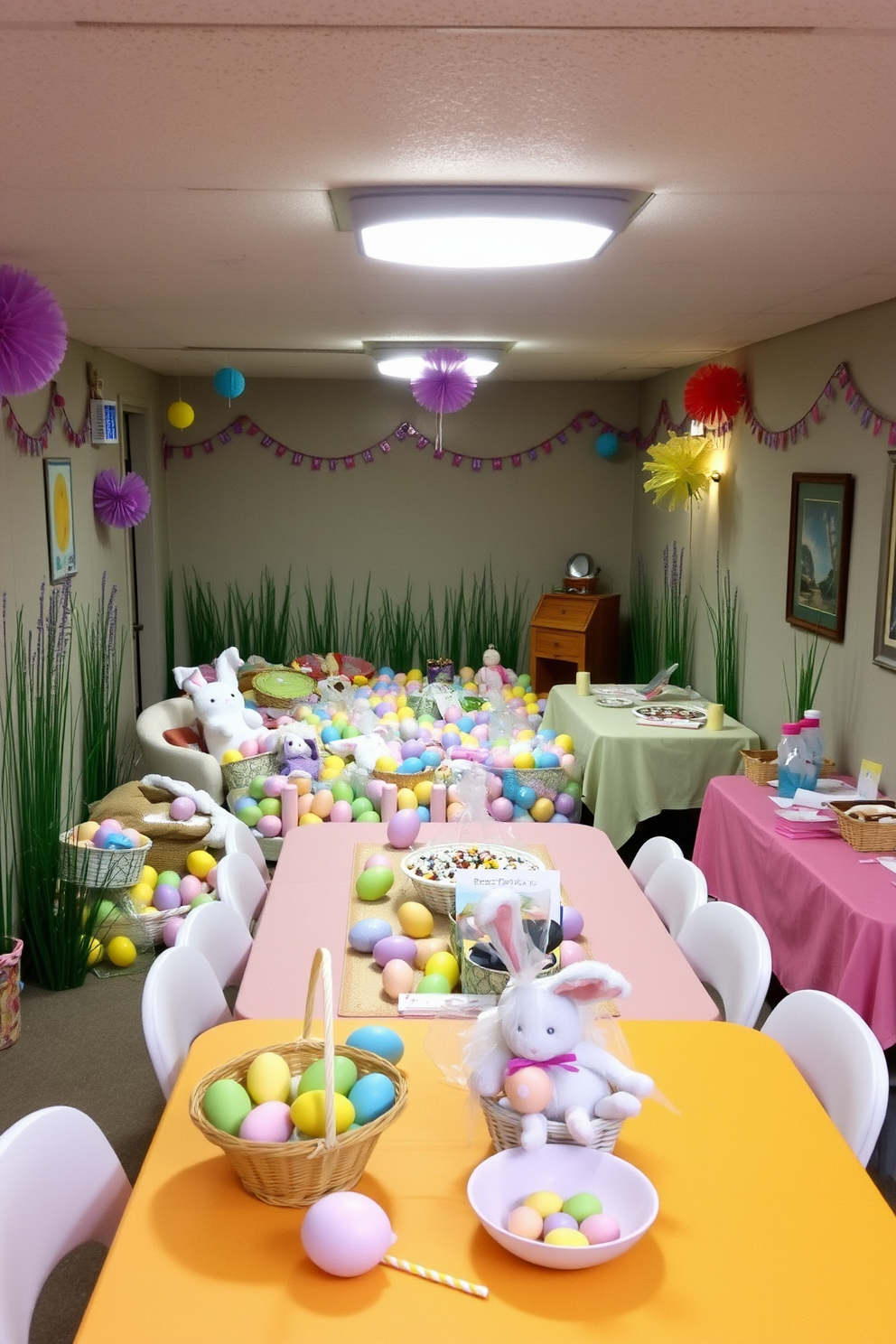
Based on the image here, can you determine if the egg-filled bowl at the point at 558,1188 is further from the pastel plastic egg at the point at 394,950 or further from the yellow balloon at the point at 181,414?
the yellow balloon at the point at 181,414

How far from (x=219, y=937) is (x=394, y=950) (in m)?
0.45

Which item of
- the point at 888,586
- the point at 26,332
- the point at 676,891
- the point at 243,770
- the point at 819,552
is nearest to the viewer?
the point at 676,891

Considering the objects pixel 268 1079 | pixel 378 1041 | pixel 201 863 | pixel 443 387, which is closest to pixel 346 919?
pixel 378 1041

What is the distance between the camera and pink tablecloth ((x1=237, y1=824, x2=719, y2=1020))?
7.85ft

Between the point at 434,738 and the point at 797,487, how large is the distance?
2153 mm

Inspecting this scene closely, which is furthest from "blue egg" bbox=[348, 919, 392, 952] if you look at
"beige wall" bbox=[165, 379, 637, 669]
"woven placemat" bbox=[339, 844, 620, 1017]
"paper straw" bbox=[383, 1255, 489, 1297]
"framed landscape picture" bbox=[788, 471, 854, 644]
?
"beige wall" bbox=[165, 379, 637, 669]

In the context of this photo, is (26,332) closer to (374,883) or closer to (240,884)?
(240,884)

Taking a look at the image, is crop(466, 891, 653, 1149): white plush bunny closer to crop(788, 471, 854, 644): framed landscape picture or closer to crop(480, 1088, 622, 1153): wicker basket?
crop(480, 1088, 622, 1153): wicker basket

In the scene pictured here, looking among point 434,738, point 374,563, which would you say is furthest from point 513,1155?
point 374,563

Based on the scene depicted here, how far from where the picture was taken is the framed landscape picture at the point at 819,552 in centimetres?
420

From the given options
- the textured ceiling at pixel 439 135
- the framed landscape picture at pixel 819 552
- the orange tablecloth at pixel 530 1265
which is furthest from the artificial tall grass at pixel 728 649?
the orange tablecloth at pixel 530 1265

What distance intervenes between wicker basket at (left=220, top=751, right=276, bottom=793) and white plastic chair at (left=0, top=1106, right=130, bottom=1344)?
10.7 feet

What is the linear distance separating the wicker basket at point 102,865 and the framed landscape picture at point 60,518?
122 centimetres

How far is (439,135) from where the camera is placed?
6.53 feet
